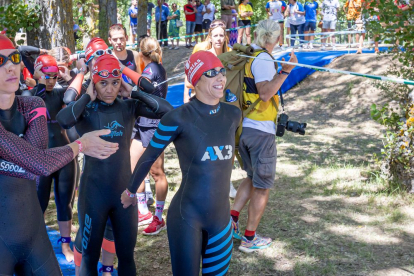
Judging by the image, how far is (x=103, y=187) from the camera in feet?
11.9

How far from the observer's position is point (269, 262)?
4742mm

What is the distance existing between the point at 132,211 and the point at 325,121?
797 cm

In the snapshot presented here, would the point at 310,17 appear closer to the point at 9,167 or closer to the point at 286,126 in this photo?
the point at 286,126

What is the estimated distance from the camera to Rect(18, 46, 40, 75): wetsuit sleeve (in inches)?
227

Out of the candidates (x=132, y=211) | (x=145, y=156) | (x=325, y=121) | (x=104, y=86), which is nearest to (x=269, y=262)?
(x=132, y=211)

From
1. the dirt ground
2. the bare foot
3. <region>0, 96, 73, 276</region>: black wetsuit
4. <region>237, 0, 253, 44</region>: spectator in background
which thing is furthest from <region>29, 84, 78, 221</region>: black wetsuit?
<region>237, 0, 253, 44</region>: spectator in background

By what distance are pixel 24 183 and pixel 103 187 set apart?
0.89 metres

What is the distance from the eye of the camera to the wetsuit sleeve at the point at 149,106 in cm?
376

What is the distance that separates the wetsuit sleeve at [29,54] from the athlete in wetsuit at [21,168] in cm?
318

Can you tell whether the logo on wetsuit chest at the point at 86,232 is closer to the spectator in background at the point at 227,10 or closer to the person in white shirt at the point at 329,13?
the spectator in background at the point at 227,10

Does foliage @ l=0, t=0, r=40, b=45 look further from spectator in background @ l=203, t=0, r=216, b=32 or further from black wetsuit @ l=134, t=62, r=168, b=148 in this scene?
spectator in background @ l=203, t=0, r=216, b=32

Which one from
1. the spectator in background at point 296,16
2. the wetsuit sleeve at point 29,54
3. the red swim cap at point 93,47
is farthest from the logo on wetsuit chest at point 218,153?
the spectator in background at point 296,16

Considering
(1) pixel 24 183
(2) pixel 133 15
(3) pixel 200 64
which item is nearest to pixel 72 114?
(1) pixel 24 183

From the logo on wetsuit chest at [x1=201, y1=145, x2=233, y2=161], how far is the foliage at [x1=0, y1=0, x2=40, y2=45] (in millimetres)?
4478
